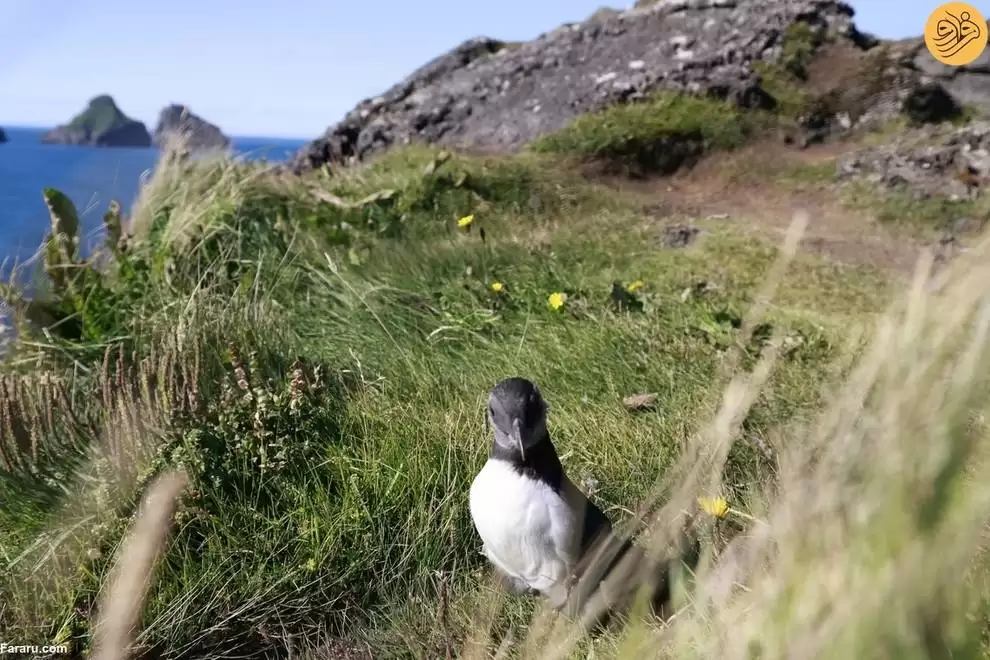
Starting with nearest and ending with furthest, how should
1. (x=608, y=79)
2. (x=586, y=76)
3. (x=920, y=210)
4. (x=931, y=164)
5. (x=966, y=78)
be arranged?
(x=920, y=210) < (x=931, y=164) < (x=966, y=78) < (x=608, y=79) < (x=586, y=76)

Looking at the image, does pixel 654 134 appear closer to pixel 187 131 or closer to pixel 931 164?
pixel 931 164

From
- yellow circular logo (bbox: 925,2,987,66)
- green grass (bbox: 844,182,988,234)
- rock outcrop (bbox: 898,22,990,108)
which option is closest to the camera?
yellow circular logo (bbox: 925,2,987,66)

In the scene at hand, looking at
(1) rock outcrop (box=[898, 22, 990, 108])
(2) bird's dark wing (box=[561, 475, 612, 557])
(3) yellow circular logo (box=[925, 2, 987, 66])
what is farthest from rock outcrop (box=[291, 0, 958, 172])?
(2) bird's dark wing (box=[561, 475, 612, 557])

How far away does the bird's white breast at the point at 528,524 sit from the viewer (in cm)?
237

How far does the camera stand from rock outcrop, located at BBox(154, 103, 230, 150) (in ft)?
23.6

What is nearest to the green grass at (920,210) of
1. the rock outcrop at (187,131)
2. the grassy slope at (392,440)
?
the grassy slope at (392,440)

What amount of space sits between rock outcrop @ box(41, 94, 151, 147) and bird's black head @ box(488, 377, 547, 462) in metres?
56.2

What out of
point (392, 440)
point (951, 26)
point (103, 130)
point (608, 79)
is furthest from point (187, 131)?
point (103, 130)

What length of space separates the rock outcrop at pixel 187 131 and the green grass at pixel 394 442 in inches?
86.1

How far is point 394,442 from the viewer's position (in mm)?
3203

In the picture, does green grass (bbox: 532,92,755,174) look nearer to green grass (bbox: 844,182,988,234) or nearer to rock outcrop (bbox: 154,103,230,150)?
green grass (bbox: 844,182,988,234)

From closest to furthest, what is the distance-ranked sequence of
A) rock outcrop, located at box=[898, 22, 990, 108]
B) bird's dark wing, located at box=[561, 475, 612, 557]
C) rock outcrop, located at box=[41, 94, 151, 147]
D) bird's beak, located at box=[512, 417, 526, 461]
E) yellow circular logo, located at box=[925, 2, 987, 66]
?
bird's beak, located at box=[512, 417, 526, 461] < bird's dark wing, located at box=[561, 475, 612, 557] < yellow circular logo, located at box=[925, 2, 987, 66] < rock outcrop, located at box=[898, 22, 990, 108] < rock outcrop, located at box=[41, 94, 151, 147]

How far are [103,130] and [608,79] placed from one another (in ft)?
188

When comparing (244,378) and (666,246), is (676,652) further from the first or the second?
(666,246)
